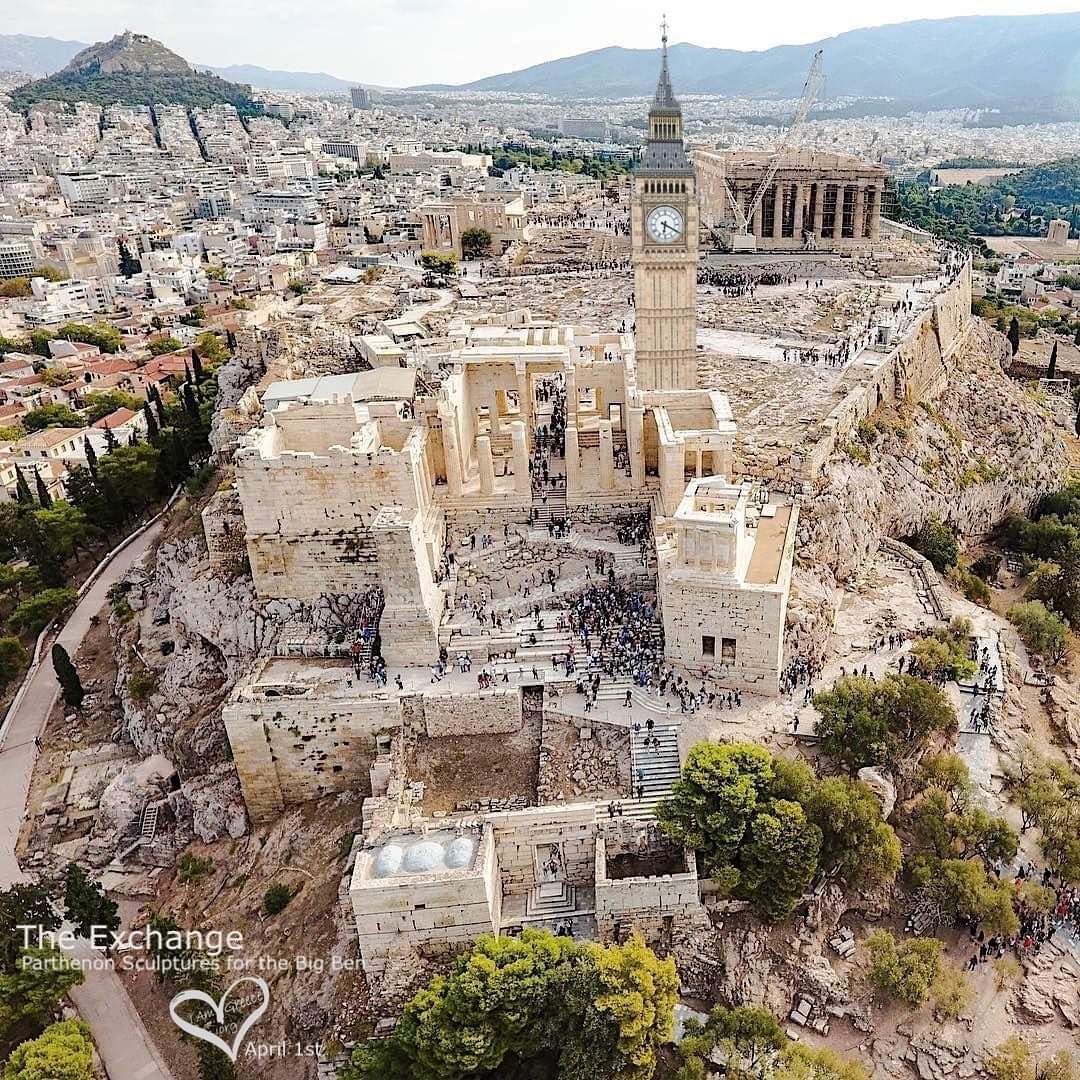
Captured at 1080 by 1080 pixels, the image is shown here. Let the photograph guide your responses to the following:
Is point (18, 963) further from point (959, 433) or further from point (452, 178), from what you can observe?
point (452, 178)

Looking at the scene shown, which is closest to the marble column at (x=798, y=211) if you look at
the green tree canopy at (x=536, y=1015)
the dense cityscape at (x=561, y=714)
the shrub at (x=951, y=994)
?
the dense cityscape at (x=561, y=714)

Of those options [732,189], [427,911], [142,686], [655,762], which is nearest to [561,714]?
[655,762]

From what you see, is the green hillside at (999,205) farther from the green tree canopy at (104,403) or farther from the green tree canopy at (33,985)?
the green tree canopy at (33,985)

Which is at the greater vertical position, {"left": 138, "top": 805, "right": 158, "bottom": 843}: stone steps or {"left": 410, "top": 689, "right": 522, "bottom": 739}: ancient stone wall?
{"left": 410, "top": 689, "right": 522, "bottom": 739}: ancient stone wall

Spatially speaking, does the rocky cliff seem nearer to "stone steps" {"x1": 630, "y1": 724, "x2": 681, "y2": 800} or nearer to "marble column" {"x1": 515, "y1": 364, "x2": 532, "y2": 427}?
"stone steps" {"x1": 630, "y1": 724, "x2": 681, "y2": 800}

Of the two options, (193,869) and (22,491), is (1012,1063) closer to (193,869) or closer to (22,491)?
(193,869)

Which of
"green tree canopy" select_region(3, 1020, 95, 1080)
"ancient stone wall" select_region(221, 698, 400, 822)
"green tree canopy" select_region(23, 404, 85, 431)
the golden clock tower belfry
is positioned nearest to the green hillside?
the golden clock tower belfry

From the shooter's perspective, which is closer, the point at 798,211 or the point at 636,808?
the point at 636,808
